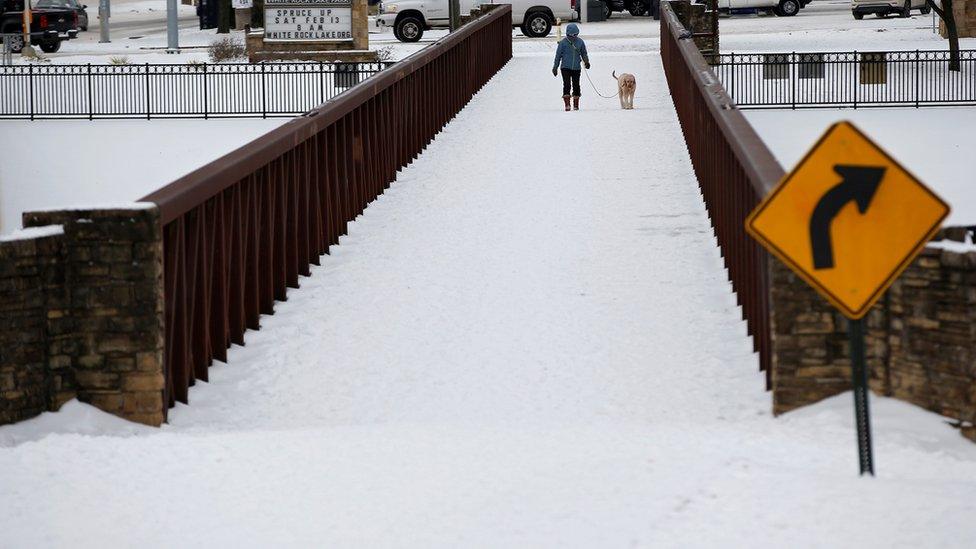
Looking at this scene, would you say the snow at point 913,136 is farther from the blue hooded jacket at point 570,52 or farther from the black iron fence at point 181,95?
the black iron fence at point 181,95

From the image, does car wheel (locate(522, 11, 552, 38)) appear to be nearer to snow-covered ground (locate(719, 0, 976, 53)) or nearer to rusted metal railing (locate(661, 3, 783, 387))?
snow-covered ground (locate(719, 0, 976, 53))

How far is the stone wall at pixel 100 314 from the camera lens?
945cm

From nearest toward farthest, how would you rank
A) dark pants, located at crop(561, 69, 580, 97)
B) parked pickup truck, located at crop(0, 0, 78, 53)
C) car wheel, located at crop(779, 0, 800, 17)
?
dark pants, located at crop(561, 69, 580, 97)
parked pickup truck, located at crop(0, 0, 78, 53)
car wheel, located at crop(779, 0, 800, 17)

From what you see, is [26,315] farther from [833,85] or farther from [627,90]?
[833,85]

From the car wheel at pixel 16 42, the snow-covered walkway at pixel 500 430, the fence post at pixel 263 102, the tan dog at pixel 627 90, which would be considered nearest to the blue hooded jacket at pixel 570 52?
the tan dog at pixel 627 90

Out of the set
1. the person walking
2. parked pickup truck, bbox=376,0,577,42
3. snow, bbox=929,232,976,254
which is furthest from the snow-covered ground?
snow, bbox=929,232,976,254

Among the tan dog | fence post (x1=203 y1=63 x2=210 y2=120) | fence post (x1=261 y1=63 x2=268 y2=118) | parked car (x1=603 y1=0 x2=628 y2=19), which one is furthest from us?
parked car (x1=603 y1=0 x2=628 y2=19)

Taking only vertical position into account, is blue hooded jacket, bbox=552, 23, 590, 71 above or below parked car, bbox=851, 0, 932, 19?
below

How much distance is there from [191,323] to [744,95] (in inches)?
896

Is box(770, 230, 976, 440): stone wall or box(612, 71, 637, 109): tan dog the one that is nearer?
box(770, 230, 976, 440): stone wall

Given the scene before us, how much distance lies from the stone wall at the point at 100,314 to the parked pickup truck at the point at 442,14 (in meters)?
40.2

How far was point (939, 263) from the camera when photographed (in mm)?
8992

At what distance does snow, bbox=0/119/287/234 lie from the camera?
26.3 m

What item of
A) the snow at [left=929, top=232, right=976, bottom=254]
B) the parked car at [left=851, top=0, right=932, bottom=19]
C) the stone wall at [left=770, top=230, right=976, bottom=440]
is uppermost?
the parked car at [left=851, top=0, right=932, bottom=19]
